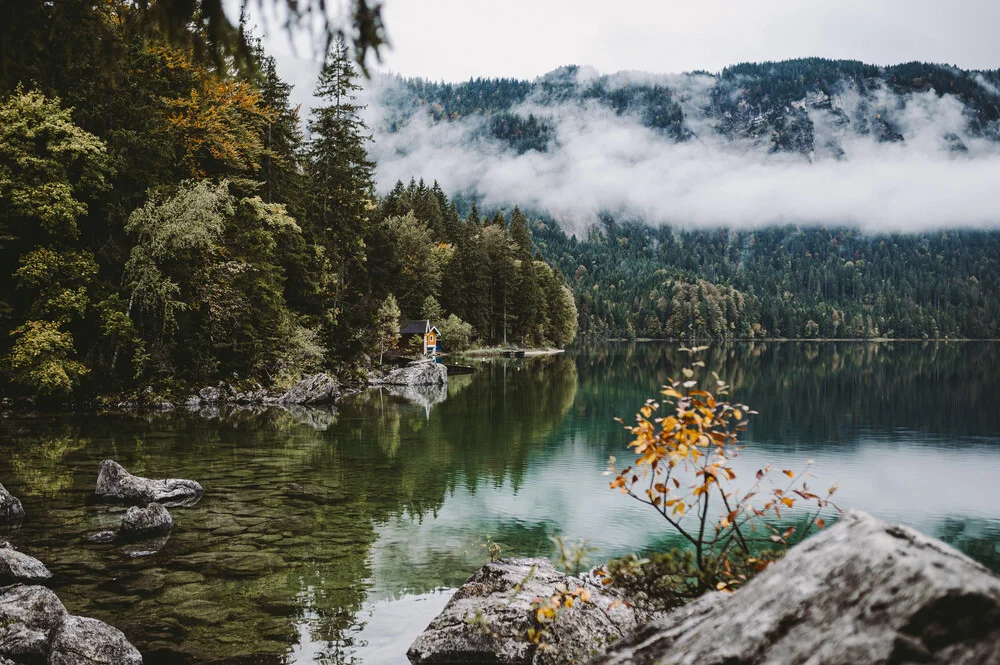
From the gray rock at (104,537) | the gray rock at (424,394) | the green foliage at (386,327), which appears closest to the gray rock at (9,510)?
the gray rock at (104,537)

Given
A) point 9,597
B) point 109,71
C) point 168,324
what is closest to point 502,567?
point 9,597

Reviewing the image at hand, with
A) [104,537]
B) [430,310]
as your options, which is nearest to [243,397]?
[104,537]

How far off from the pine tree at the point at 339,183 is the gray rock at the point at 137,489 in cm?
Result: 3221

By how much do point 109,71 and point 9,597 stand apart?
23.8ft

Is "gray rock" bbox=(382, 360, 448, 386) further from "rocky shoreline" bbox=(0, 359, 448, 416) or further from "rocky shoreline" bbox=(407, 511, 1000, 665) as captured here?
"rocky shoreline" bbox=(407, 511, 1000, 665)

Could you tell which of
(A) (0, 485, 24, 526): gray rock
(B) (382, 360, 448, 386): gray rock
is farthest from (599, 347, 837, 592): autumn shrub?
(B) (382, 360, 448, 386): gray rock

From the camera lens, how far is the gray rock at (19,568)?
34.0ft

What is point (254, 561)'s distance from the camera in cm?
1246

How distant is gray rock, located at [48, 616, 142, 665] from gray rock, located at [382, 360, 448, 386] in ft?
138

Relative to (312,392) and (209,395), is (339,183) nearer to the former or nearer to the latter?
(312,392)

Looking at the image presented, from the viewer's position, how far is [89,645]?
805 centimetres

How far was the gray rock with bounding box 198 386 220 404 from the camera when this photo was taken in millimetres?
35869

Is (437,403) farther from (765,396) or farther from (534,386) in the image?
(765,396)

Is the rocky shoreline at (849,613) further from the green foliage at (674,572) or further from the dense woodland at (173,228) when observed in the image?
the dense woodland at (173,228)
